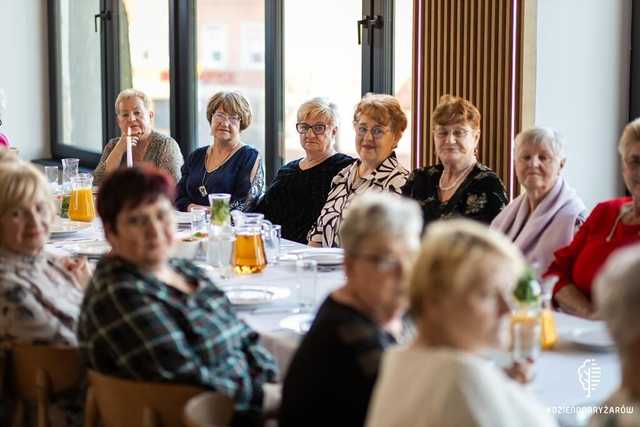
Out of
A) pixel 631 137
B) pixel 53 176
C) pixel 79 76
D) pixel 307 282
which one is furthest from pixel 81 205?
pixel 79 76

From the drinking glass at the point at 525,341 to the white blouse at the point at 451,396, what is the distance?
62 centimetres

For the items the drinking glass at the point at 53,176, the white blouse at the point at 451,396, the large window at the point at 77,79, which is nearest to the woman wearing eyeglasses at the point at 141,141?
the drinking glass at the point at 53,176

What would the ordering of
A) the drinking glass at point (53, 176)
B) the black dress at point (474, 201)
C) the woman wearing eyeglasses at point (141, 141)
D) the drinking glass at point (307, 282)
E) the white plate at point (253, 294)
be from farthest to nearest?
the woman wearing eyeglasses at point (141, 141) < the drinking glass at point (53, 176) < the black dress at point (474, 201) < the white plate at point (253, 294) < the drinking glass at point (307, 282)

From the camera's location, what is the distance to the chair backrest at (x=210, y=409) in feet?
7.27

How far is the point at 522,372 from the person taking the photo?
7.93ft

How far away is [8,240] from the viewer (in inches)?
118

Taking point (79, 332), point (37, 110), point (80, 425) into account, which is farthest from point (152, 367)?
point (37, 110)

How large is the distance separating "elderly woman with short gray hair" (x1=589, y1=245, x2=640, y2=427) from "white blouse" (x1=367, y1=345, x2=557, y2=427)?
142 millimetres

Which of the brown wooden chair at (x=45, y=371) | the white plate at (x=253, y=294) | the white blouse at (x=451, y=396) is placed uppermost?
the white blouse at (x=451, y=396)

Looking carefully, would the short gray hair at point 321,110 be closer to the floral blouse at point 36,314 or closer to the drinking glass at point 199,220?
the drinking glass at point 199,220

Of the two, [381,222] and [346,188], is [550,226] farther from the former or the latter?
[381,222]

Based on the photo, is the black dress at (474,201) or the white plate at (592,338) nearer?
the white plate at (592,338)

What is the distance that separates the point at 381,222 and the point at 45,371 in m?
1.08

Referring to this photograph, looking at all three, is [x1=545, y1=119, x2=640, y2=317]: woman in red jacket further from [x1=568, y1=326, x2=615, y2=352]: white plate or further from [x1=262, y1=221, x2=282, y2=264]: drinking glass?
[x1=262, y1=221, x2=282, y2=264]: drinking glass
